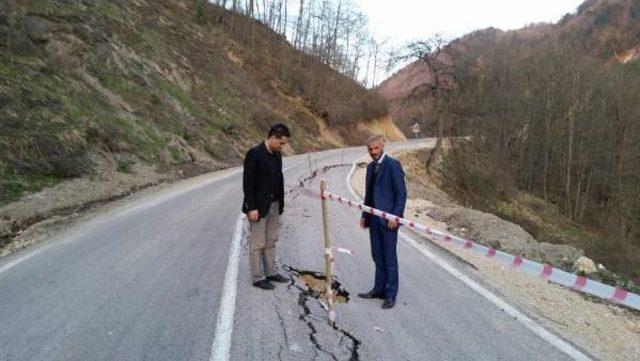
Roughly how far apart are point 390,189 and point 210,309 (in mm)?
2376

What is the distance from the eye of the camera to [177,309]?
523 centimetres

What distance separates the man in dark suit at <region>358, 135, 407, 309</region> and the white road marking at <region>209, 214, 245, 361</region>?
4.94ft

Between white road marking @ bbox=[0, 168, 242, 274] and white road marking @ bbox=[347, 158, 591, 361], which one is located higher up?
white road marking @ bbox=[347, 158, 591, 361]

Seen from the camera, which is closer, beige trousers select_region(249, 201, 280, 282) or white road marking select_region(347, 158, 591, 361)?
white road marking select_region(347, 158, 591, 361)

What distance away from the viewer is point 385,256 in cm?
569

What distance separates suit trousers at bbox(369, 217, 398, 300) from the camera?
220 inches

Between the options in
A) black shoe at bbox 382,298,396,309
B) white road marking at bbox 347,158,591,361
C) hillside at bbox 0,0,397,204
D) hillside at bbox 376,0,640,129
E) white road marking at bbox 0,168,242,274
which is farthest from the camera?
hillside at bbox 376,0,640,129

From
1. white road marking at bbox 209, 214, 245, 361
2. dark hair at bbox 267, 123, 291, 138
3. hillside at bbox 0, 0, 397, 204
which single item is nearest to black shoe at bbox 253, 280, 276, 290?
white road marking at bbox 209, 214, 245, 361

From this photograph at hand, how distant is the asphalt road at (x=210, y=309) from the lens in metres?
4.41

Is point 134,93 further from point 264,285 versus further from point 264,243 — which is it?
point 264,285

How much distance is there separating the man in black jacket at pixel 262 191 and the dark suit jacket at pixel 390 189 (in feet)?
3.90

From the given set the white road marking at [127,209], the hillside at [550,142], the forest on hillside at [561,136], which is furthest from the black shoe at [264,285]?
the forest on hillside at [561,136]

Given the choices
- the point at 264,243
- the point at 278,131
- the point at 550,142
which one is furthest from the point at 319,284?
the point at 550,142

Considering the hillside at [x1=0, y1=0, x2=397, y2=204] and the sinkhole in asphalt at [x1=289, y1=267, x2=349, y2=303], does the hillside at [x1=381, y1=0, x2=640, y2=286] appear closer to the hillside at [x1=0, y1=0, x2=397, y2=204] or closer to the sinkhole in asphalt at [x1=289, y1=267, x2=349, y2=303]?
the hillside at [x1=0, y1=0, x2=397, y2=204]
